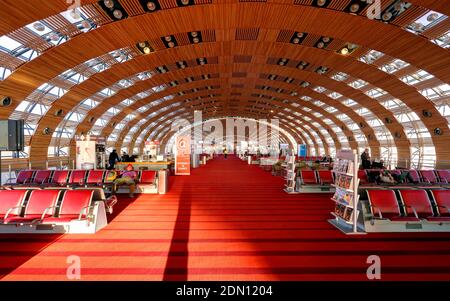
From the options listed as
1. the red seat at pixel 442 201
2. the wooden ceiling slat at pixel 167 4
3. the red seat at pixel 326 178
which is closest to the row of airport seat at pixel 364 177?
the red seat at pixel 326 178

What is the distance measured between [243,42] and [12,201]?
12.7 metres

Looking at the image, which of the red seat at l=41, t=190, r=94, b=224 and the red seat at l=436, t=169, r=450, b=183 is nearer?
the red seat at l=41, t=190, r=94, b=224

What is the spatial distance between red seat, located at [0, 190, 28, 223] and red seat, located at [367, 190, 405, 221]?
7561 mm

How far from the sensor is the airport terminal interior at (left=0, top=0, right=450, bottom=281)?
4395mm

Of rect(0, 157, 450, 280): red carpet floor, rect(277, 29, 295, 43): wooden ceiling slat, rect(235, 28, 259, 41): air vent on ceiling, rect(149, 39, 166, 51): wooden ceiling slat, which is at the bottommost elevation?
rect(0, 157, 450, 280): red carpet floor

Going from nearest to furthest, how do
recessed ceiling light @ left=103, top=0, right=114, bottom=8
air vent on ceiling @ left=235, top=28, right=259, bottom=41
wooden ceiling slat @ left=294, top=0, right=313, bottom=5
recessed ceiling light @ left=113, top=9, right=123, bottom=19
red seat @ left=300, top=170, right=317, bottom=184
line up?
recessed ceiling light @ left=103, top=0, right=114, bottom=8
wooden ceiling slat @ left=294, top=0, right=313, bottom=5
recessed ceiling light @ left=113, top=9, right=123, bottom=19
red seat @ left=300, top=170, right=317, bottom=184
air vent on ceiling @ left=235, top=28, right=259, bottom=41

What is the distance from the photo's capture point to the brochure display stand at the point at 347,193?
5.52 metres

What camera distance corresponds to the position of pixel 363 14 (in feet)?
33.4

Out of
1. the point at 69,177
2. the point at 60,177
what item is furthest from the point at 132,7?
the point at 60,177

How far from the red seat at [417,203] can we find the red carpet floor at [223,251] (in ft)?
1.75

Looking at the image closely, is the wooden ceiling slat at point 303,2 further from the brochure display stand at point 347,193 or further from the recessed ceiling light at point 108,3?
the recessed ceiling light at point 108,3

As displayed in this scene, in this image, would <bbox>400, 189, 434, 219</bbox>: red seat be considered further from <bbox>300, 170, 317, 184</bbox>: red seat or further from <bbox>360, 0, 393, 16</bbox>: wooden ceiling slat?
<bbox>360, 0, 393, 16</bbox>: wooden ceiling slat

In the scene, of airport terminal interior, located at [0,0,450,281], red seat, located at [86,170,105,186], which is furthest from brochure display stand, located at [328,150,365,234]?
red seat, located at [86,170,105,186]

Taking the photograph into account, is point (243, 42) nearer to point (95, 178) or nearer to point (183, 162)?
point (183, 162)
